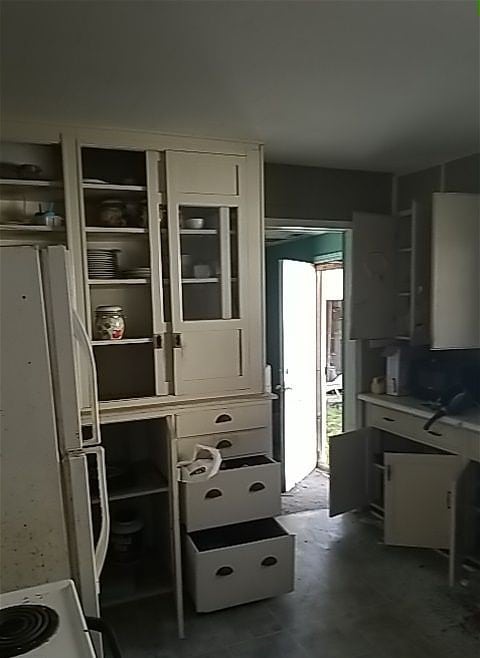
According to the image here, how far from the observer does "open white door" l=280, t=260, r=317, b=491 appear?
435 cm

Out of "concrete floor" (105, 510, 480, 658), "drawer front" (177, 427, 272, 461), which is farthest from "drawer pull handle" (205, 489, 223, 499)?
"concrete floor" (105, 510, 480, 658)

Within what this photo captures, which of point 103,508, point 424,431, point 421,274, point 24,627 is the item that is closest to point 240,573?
point 103,508

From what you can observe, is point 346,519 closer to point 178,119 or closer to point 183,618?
point 183,618

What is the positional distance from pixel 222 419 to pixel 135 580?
96 centimetres

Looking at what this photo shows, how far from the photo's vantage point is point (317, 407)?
4848 mm

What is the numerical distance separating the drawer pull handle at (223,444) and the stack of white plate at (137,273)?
93cm

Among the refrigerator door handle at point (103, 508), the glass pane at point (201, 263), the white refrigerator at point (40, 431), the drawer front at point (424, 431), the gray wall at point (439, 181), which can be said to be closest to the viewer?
the white refrigerator at point (40, 431)

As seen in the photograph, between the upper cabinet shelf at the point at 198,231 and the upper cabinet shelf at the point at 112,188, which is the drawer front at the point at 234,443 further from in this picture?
the upper cabinet shelf at the point at 112,188

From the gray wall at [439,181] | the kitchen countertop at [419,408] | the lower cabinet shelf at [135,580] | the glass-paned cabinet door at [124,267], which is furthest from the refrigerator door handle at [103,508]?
the gray wall at [439,181]

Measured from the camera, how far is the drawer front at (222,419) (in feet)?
8.77

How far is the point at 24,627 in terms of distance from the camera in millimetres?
1269

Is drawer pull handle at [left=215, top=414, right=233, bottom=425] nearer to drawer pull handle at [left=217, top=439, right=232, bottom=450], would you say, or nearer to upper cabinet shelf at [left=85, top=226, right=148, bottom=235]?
drawer pull handle at [left=217, top=439, right=232, bottom=450]

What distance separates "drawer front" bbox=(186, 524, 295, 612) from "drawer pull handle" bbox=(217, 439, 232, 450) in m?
0.47

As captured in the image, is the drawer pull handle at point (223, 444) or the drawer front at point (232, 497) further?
the drawer pull handle at point (223, 444)
